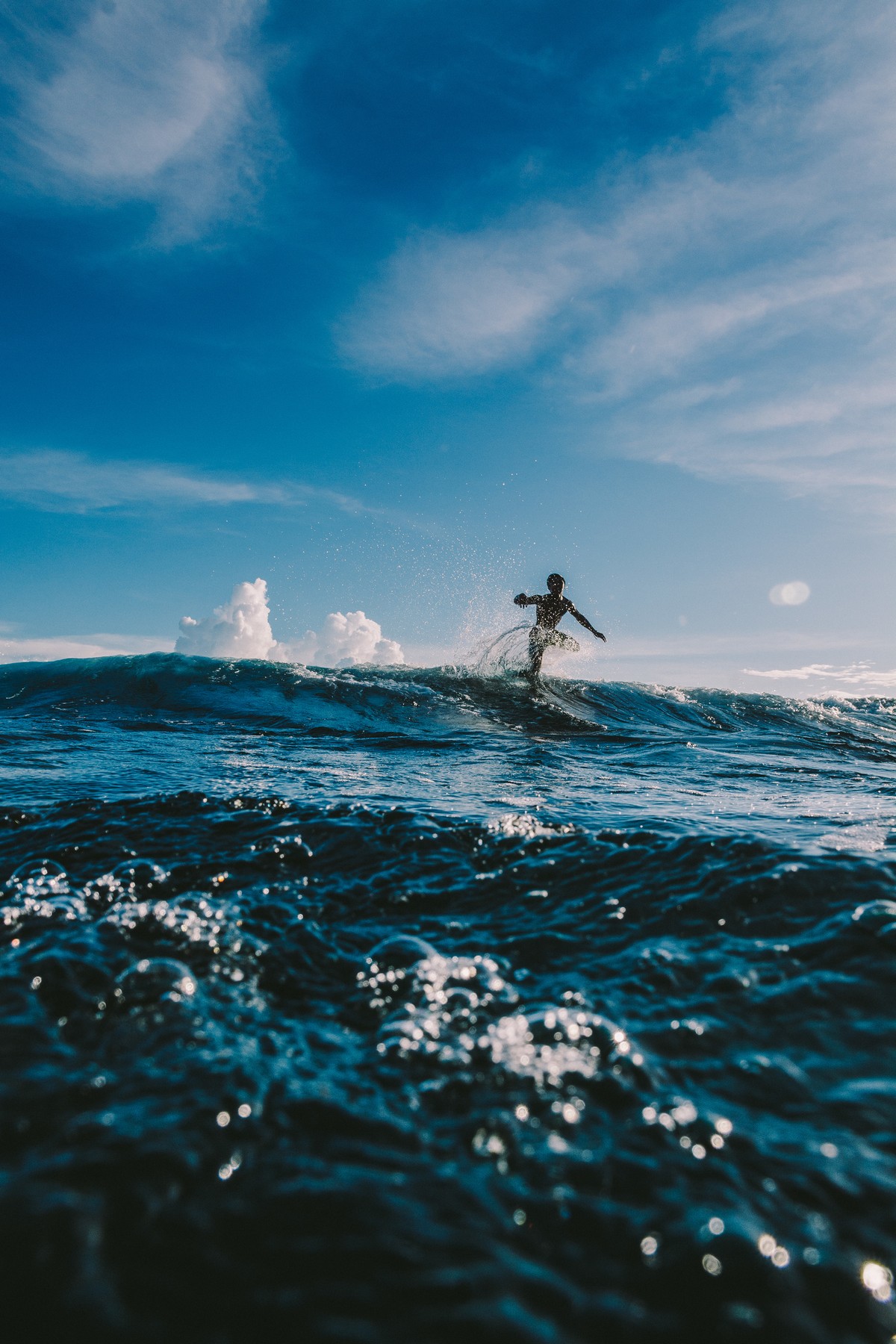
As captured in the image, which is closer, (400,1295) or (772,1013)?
(400,1295)

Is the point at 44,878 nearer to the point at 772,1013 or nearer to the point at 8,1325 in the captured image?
the point at 8,1325

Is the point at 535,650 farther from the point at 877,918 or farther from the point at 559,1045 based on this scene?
the point at 559,1045

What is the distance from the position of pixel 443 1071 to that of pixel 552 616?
15.8m

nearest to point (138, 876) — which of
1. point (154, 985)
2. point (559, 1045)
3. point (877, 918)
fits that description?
point (154, 985)

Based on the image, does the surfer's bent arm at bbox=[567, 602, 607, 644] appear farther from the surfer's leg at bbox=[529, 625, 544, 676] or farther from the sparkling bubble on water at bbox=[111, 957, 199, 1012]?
the sparkling bubble on water at bbox=[111, 957, 199, 1012]

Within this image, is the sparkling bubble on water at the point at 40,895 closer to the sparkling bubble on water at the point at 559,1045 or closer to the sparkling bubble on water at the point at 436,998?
the sparkling bubble on water at the point at 436,998

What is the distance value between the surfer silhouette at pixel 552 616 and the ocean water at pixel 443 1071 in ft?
40.9

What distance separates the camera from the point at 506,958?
2955 millimetres

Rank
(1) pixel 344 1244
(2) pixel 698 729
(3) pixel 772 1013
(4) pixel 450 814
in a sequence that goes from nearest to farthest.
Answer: (1) pixel 344 1244
(3) pixel 772 1013
(4) pixel 450 814
(2) pixel 698 729

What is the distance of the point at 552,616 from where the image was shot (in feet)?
57.3

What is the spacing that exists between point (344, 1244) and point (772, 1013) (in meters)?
1.81

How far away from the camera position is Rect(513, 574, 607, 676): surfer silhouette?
17.3 m

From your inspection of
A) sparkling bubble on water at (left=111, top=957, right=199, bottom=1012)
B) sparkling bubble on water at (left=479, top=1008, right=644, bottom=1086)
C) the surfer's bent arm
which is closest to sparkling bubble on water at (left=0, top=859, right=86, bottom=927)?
sparkling bubble on water at (left=111, top=957, right=199, bottom=1012)

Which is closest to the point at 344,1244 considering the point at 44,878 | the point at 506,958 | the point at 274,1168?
the point at 274,1168
